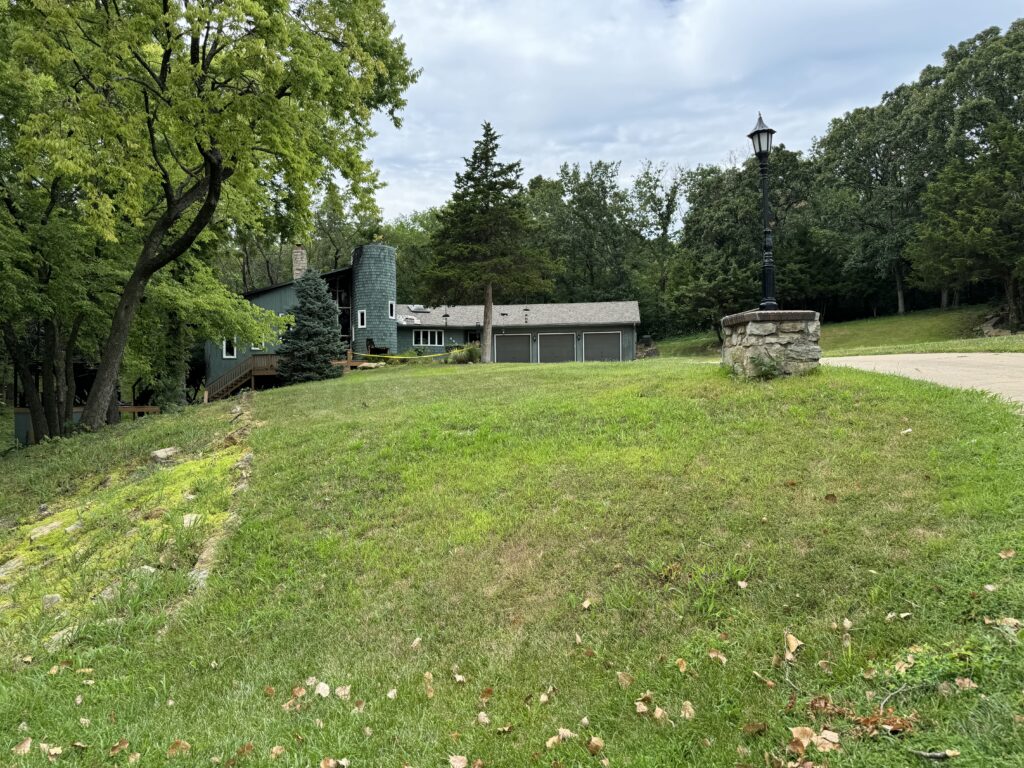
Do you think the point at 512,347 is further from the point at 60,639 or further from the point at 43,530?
the point at 60,639

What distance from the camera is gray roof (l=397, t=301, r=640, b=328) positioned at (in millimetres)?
30828

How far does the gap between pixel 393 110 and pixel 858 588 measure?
13.2m

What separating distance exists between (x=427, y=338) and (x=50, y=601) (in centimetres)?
2769

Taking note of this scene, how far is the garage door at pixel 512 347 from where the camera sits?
1265 inches

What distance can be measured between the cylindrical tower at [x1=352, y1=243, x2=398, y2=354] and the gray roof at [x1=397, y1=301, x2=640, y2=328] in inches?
127

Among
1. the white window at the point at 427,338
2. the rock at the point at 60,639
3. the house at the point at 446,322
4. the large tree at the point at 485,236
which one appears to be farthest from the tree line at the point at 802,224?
the rock at the point at 60,639

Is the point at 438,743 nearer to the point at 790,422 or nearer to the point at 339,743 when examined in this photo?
the point at 339,743

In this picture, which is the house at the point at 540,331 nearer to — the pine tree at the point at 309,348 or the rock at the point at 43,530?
the pine tree at the point at 309,348

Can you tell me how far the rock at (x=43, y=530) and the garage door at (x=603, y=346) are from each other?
2671cm

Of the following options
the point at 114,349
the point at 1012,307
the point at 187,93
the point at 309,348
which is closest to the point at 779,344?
the point at 187,93

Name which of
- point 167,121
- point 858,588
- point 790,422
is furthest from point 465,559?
point 167,121

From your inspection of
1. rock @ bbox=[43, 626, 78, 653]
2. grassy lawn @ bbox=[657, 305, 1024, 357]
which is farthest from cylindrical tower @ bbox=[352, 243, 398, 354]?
rock @ bbox=[43, 626, 78, 653]

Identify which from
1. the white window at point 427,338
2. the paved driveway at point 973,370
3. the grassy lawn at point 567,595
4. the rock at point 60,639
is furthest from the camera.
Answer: the white window at point 427,338

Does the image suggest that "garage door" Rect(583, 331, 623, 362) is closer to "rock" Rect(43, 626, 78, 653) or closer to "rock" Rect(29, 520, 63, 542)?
"rock" Rect(29, 520, 63, 542)
